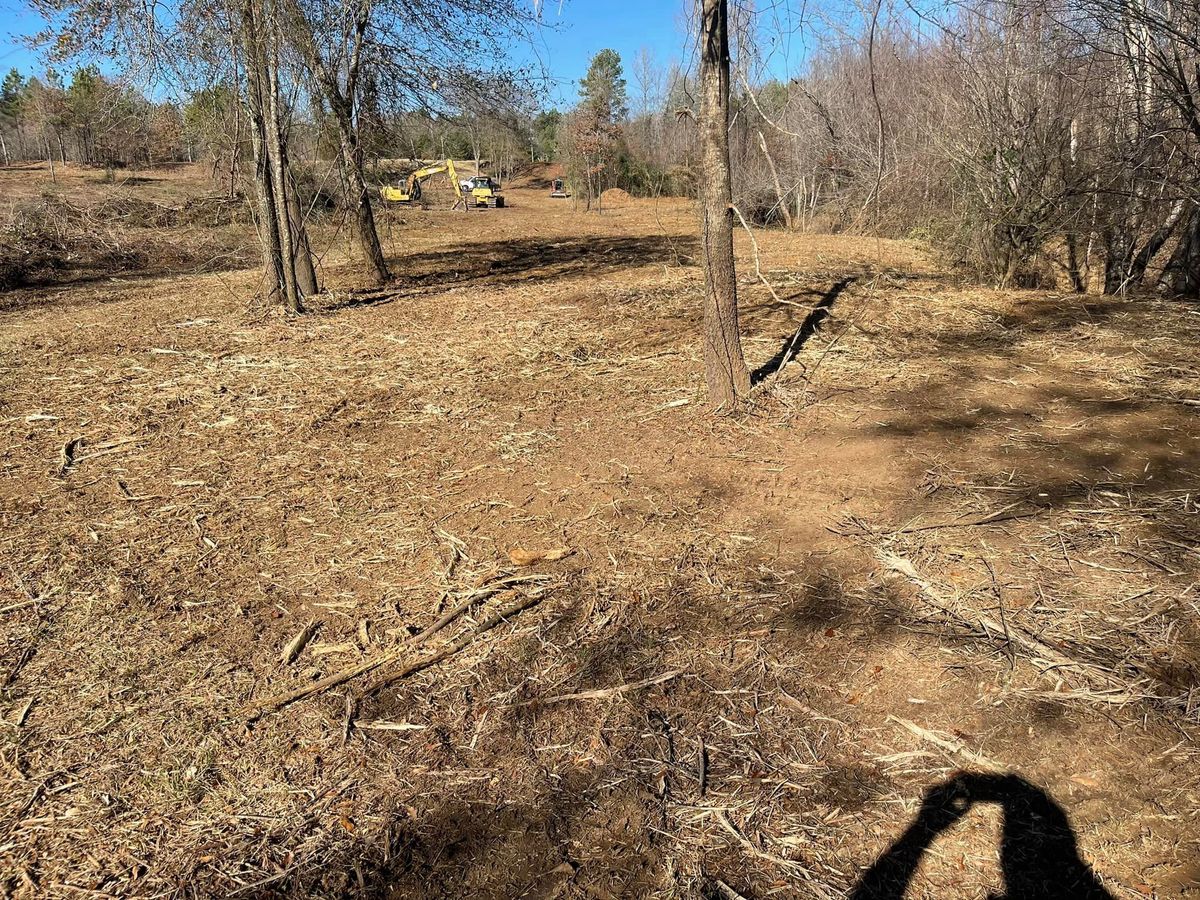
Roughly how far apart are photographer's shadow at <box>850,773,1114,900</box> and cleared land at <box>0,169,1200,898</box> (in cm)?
4

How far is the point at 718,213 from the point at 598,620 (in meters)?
2.64

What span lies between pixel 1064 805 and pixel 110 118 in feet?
31.6

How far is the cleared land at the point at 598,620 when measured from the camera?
2109mm

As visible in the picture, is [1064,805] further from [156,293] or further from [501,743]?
[156,293]

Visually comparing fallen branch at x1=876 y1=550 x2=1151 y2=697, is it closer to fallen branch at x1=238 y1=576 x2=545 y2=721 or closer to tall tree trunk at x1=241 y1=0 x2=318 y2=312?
fallen branch at x1=238 y1=576 x2=545 y2=721

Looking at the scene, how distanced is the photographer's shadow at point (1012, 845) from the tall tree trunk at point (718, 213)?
2.98 metres

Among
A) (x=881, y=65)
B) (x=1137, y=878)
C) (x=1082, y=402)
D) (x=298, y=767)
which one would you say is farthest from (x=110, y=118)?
(x=881, y=65)

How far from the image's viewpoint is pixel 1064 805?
2.12m

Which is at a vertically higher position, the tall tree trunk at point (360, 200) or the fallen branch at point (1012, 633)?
the tall tree trunk at point (360, 200)

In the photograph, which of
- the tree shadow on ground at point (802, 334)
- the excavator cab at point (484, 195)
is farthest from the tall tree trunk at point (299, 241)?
the excavator cab at point (484, 195)

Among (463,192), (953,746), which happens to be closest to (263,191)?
(953,746)

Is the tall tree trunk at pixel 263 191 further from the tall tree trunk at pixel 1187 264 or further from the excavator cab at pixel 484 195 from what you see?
the excavator cab at pixel 484 195

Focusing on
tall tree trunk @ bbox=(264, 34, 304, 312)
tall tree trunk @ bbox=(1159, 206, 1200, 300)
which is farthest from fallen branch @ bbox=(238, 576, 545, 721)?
tall tree trunk @ bbox=(1159, 206, 1200, 300)

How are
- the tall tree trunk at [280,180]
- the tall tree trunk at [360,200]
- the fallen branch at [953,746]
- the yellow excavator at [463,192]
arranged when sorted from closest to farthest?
the fallen branch at [953,746] → the tall tree trunk at [280,180] → the tall tree trunk at [360,200] → the yellow excavator at [463,192]
